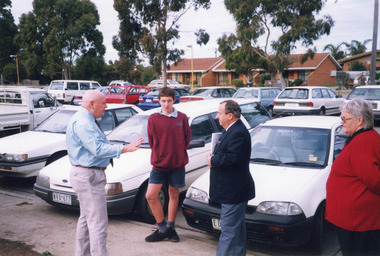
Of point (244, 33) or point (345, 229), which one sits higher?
point (244, 33)

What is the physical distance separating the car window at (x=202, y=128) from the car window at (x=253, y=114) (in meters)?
1.23

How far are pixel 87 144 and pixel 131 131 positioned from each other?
281cm

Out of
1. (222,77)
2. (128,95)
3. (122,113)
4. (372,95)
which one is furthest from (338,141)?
(222,77)

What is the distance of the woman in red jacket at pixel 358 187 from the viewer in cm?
272

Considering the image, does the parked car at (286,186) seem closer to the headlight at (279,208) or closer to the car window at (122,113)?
the headlight at (279,208)

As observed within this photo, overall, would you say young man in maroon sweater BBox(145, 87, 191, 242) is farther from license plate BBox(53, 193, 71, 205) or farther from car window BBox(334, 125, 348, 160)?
car window BBox(334, 125, 348, 160)

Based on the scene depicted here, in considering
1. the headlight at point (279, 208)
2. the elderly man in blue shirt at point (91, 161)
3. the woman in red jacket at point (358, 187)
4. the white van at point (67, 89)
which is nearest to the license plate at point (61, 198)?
the elderly man in blue shirt at point (91, 161)

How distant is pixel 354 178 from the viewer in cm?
279

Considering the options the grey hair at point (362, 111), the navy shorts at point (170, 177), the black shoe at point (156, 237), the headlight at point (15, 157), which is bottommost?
the black shoe at point (156, 237)

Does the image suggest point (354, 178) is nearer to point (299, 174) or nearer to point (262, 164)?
point (299, 174)

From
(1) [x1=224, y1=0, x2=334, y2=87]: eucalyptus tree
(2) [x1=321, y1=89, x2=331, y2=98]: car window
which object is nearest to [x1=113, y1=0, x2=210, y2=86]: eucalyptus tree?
(1) [x1=224, y1=0, x2=334, y2=87]: eucalyptus tree

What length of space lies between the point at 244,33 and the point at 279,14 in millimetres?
2777

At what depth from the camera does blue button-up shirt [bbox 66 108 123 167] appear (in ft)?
11.4

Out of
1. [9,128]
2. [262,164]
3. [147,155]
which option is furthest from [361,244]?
[9,128]
